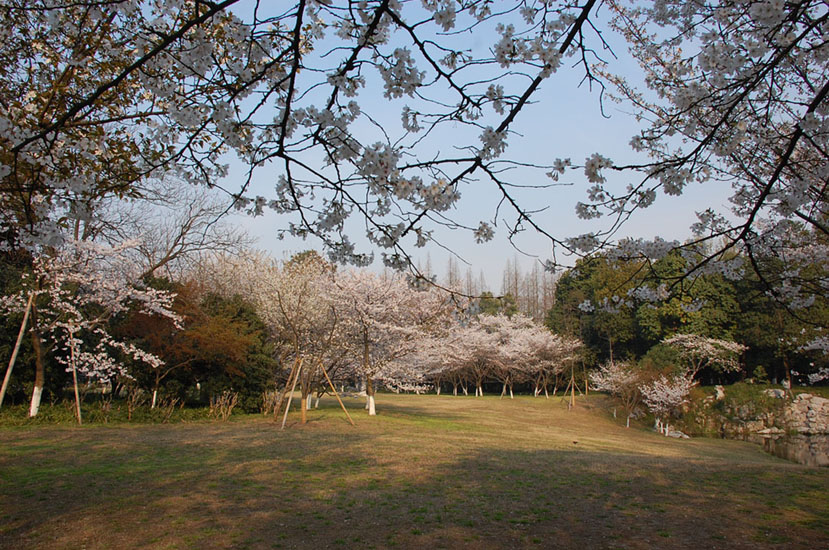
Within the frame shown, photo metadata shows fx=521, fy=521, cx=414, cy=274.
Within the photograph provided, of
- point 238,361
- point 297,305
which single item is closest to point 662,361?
point 297,305

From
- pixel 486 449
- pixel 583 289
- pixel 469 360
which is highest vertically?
pixel 583 289

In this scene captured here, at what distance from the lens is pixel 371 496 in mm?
6016

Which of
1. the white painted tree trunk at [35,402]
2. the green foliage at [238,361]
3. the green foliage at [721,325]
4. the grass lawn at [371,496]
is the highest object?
the green foliage at [721,325]

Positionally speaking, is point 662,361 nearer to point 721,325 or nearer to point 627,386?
point 627,386

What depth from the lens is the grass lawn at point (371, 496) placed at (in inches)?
178

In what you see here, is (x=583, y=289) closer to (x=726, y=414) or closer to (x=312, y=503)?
(x=726, y=414)

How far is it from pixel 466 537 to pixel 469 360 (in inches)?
1181

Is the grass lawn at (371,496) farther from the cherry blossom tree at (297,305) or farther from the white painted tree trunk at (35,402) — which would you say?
the cherry blossom tree at (297,305)

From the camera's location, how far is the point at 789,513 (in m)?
5.54

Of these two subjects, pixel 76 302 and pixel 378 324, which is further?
pixel 378 324

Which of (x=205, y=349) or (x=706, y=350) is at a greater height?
(x=706, y=350)

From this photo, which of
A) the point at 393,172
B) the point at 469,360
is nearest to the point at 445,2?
the point at 393,172

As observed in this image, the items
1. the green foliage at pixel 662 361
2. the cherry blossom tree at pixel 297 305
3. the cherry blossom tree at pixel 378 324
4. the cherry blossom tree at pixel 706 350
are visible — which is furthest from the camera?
the cherry blossom tree at pixel 706 350

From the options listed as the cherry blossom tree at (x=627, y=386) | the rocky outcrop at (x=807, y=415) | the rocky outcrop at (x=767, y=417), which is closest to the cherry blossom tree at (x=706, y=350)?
the rocky outcrop at (x=767, y=417)
